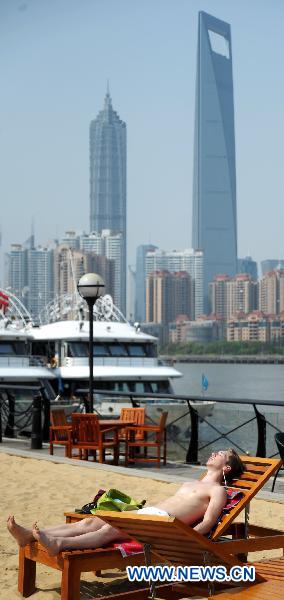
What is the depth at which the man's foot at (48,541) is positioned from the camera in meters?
5.59

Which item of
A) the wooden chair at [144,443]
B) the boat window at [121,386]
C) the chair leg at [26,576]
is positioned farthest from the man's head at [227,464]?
the boat window at [121,386]

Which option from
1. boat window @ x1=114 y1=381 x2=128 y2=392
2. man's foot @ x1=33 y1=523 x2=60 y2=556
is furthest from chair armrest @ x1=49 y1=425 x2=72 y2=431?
boat window @ x1=114 y1=381 x2=128 y2=392

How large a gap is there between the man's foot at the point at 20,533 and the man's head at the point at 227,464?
1.20 m

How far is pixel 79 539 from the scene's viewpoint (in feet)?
18.9

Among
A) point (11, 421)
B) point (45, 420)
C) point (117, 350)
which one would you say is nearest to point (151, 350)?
point (117, 350)

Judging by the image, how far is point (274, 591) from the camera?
16.3 ft

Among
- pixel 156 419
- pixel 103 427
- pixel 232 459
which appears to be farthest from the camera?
pixel 156 419

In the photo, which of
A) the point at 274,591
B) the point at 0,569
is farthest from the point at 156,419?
the point at 274,591

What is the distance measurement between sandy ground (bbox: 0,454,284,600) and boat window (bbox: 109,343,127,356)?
18354 millimetres

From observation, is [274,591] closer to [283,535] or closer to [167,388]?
[283,535]

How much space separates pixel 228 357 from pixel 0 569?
536 feet

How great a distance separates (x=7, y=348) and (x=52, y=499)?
2159 centimetres

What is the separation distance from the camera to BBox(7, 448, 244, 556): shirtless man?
5.71 metres

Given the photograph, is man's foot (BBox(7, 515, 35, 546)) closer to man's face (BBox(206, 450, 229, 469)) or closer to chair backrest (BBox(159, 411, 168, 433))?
man's face (BBox(206, 450, 229, 469))
